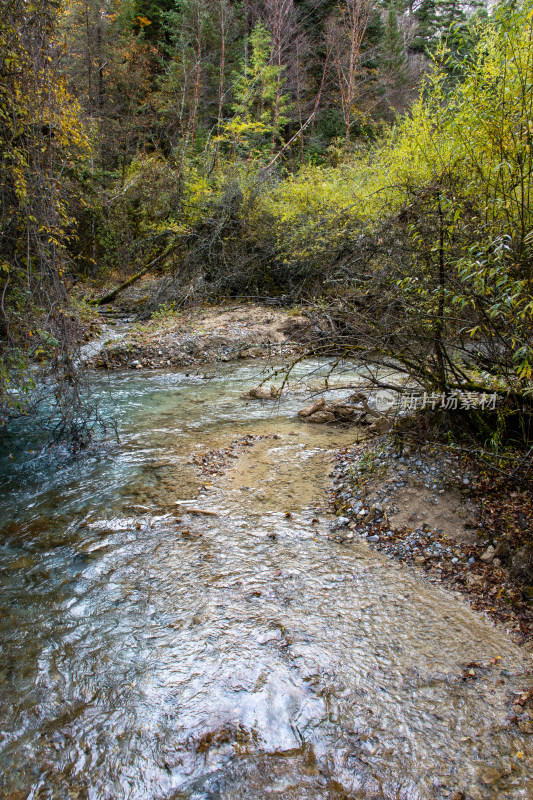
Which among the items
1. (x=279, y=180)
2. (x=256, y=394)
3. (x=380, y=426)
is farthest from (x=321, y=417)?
(x=279, y=180)

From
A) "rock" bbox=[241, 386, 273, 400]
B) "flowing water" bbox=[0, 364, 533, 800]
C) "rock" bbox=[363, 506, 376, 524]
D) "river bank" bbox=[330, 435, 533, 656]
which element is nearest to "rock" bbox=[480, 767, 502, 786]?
"flowing water" bbox=[0, 364, 533, 800]

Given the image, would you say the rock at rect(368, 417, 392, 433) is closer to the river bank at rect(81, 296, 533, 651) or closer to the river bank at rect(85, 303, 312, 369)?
the river bank at rect(81, 296, 533, 651)

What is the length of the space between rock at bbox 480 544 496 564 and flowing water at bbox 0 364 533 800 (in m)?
0.50

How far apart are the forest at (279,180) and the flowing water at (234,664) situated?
1.87 meters

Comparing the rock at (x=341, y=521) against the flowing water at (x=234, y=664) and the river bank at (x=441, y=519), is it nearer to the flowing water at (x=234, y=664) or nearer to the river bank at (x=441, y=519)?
the river bank at (x=441, y=519)

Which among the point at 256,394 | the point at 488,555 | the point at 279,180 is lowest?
the point at 256,394

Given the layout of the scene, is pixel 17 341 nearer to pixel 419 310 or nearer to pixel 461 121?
pixel 419 310

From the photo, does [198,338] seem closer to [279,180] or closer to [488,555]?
[279,180]

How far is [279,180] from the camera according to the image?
18.3 meters

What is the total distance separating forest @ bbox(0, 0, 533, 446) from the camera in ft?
12.3

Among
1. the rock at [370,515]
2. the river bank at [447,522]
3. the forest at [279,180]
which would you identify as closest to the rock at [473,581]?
the river bank at [447,522]

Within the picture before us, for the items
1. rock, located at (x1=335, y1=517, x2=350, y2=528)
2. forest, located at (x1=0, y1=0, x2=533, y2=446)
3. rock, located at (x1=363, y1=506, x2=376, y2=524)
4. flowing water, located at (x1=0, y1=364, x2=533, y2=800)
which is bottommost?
rock, located at (x1=335, y1=517, x2=350, y2=528)

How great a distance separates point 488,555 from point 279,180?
17899mm

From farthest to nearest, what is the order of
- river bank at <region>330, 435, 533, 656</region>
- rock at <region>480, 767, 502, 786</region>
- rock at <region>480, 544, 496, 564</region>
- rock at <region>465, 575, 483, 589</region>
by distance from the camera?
rock at <region>480, 544, 496, 564</region> < rock at <region>465, 575, 483, 589</region> < river bank at <region>330, 435, 533, 656</region> < rock at <region>480, 767, 502, 786</region>
